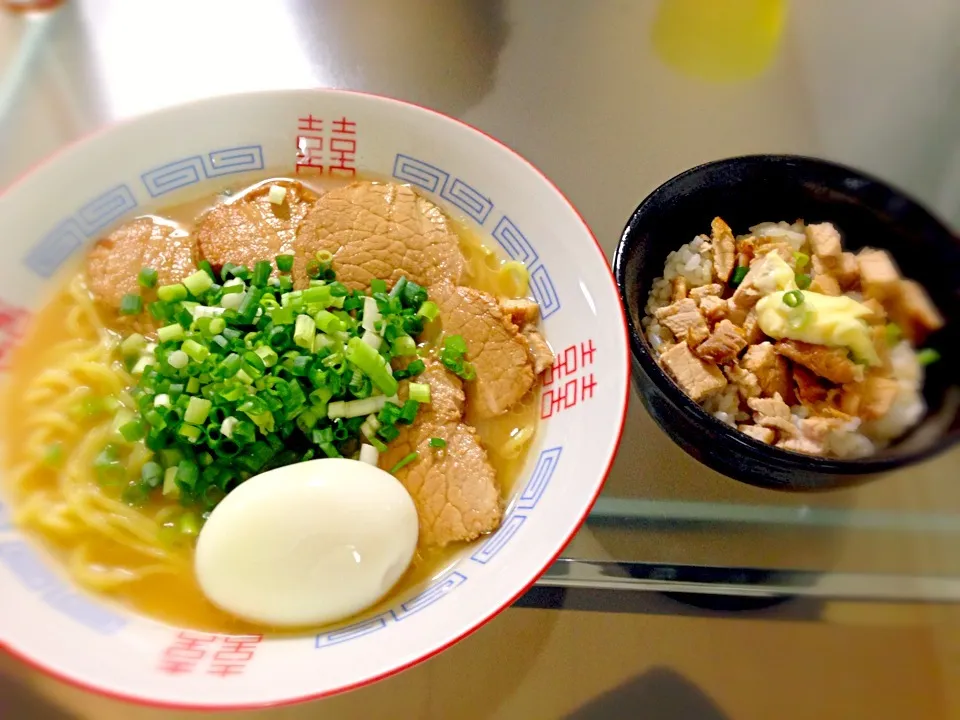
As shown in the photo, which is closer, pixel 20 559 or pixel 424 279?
pixel 20 559

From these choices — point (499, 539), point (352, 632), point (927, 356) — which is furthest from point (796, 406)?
point (352, 632)

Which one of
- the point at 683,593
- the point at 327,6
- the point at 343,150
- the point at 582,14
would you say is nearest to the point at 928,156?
the point at 683,593

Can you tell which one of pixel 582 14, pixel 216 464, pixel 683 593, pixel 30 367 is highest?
pixel 582 14

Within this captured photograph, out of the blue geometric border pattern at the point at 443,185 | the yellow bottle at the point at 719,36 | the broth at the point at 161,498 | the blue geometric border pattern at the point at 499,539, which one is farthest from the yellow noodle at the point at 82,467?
the yellow bottle at the point at 719,36

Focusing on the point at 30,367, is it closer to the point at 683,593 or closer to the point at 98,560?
the point at 98,560

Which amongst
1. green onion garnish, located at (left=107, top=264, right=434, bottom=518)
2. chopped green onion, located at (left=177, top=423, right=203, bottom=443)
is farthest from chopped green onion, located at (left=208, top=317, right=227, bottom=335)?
chopped green onion, located at (left=177, top=423, right=203, bottom=443)

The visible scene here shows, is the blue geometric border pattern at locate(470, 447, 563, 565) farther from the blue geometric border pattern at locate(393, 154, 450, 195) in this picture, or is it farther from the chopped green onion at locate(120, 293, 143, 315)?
the chopped green onion at locate(120, 293, 143, 315)

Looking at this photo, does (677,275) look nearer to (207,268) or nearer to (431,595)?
(431,595)
